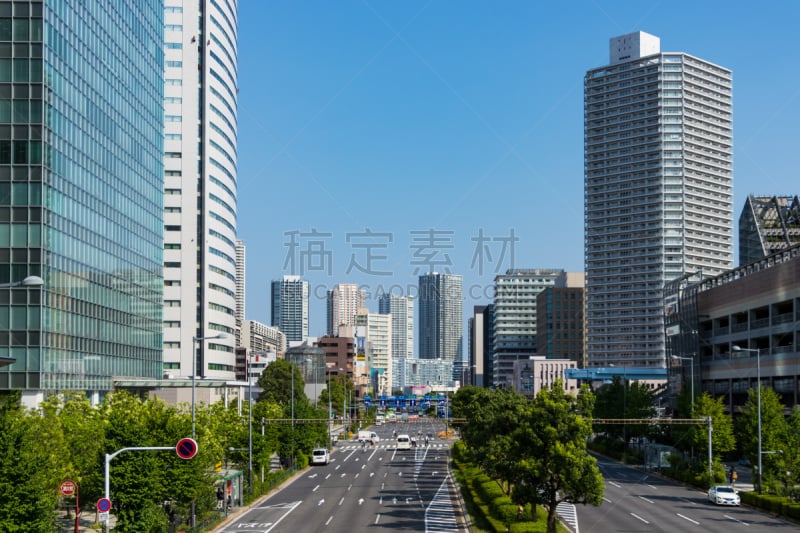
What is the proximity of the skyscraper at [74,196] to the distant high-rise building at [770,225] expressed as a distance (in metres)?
91.4

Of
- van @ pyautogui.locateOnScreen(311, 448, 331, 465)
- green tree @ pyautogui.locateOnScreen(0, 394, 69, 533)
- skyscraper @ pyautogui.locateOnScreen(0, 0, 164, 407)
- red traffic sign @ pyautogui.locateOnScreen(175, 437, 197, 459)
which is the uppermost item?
skyscraper @ pyautogui.locateOnScreen(0, 0, 164, 407)

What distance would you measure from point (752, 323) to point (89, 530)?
7904cm

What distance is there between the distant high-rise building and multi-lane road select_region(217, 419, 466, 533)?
68977 millimetres

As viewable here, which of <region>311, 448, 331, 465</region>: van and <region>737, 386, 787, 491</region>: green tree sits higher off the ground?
<region>737, 386, 787, 491</region>: green tree

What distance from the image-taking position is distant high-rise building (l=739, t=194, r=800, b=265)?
5689 inches

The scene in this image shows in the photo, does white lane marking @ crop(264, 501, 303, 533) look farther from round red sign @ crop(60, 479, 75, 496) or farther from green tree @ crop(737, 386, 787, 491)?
green tree @ crop(737, 386, 787, 491)

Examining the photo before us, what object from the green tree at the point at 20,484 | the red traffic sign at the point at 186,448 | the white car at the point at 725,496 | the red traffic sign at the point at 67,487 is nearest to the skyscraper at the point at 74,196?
the red traffic sign at the point at 67,487

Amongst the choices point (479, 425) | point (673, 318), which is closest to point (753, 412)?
point (479, 425)

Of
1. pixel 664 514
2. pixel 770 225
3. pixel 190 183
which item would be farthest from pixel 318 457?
pixel 770 225

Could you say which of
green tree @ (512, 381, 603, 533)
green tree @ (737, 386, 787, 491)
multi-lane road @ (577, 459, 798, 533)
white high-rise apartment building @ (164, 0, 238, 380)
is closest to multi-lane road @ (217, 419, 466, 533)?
green tree @ (512, 381, 603, 533)

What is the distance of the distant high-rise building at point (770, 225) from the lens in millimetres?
Answer: 144500

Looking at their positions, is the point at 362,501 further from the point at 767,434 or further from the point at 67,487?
the point at 767,434

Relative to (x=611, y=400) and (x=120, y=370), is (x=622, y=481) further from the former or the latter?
(x=120, y=370)

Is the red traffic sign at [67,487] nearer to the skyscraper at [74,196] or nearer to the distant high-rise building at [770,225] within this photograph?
the skyscraper at [74,196]
